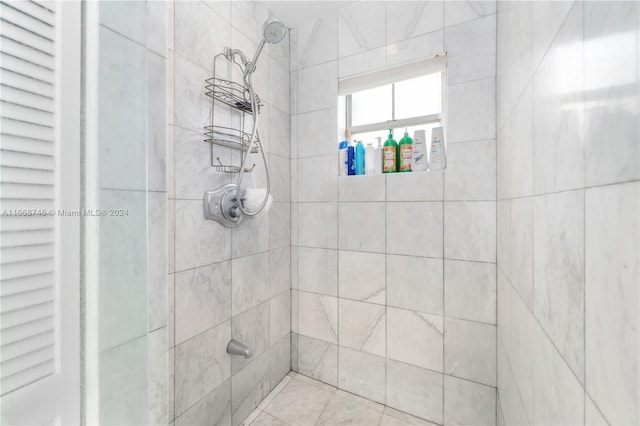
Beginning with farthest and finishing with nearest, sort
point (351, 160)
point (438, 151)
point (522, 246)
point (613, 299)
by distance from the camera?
point (351, 160)
point (438, 151)
point (522, 246)
point (613, 299)

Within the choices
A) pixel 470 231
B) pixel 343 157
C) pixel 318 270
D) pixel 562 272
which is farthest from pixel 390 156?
pixel 562 272

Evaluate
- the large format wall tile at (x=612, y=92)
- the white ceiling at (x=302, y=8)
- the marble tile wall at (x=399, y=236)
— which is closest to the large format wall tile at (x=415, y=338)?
the marble tile wall at (x=399, y=236)

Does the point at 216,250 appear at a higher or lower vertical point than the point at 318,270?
higher

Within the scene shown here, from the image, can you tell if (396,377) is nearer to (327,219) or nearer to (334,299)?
(334,299)

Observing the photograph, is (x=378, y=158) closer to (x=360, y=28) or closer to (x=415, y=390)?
(x=360, y=28)

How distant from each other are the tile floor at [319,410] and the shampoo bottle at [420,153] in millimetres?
1301

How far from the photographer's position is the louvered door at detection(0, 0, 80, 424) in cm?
41

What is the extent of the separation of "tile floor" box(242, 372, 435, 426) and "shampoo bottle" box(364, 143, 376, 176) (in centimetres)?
129

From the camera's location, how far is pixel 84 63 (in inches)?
18.6

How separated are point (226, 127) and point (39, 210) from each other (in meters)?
0.89

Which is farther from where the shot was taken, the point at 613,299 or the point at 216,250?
the point at 216,250

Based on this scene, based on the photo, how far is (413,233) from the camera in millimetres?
1409

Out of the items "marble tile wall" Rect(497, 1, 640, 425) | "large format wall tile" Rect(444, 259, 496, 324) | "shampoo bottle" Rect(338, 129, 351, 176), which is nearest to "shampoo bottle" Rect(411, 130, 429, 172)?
"shampoo bottle" Rect(338, 129, 351, 176)

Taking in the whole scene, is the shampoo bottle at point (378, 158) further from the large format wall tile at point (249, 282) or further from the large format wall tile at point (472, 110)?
the large format wall tile at point (249, 282)
